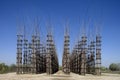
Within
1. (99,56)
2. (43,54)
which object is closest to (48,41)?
(99,56)

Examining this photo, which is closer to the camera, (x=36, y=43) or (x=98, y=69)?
(x=98, y=69)

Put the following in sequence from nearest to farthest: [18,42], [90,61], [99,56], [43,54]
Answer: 1. [99,56]
2. [18,42]
3. [90,61]
4. [43,54]

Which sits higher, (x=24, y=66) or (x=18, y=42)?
(x=18, y=42)

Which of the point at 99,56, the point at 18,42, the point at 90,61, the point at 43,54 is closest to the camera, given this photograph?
the point at 99,56

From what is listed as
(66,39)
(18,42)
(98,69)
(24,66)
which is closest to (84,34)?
(66,39)

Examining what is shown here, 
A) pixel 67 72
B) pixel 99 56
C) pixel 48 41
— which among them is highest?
pixel 48 41

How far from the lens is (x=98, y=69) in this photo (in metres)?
40.8

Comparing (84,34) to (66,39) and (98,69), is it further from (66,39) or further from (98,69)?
(98,69)

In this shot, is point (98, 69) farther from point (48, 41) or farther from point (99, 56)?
point (48, 41)

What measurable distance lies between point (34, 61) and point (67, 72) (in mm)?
7422

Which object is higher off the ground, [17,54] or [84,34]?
[84,34]

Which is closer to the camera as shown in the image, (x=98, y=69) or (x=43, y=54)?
(x=98, y=69)

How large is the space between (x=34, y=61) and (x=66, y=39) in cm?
802

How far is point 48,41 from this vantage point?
43.0m
